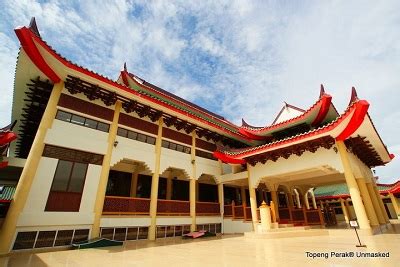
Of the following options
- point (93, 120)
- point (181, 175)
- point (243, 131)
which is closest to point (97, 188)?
point (93, 120)

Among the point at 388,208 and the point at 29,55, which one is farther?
the point at 388,208

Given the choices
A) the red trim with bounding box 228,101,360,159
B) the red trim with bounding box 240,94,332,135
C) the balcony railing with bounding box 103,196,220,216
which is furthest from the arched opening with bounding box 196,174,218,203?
the red trim with bounding box 240,94,332,135

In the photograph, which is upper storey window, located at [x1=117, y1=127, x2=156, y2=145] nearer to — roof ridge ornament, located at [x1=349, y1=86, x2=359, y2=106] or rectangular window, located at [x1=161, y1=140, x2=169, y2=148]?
rectangular window, located at [x1=161, y1=140, x2=169, y2=148]

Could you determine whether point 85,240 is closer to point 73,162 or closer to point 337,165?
point 73,162

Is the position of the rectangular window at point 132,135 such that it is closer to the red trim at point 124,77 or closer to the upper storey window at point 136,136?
the upper storey window at point 136,136

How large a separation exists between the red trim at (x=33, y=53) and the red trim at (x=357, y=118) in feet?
39.0

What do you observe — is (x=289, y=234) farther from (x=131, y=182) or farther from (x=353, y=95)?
(x=131, y=182)

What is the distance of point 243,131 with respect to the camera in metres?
15.4

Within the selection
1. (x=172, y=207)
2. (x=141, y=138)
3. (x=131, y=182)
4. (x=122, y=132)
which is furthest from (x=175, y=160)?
(x=122, y=132)

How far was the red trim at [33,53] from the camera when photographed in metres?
7.38

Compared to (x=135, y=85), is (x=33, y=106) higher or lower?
lower

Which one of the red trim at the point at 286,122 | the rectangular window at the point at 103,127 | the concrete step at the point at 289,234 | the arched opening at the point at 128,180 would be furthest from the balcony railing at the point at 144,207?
the red trim at the point at 286,122

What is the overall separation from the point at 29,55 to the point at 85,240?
7.46 m

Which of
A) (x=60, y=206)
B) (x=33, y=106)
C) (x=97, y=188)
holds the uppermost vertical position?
(x=33, y=106)
